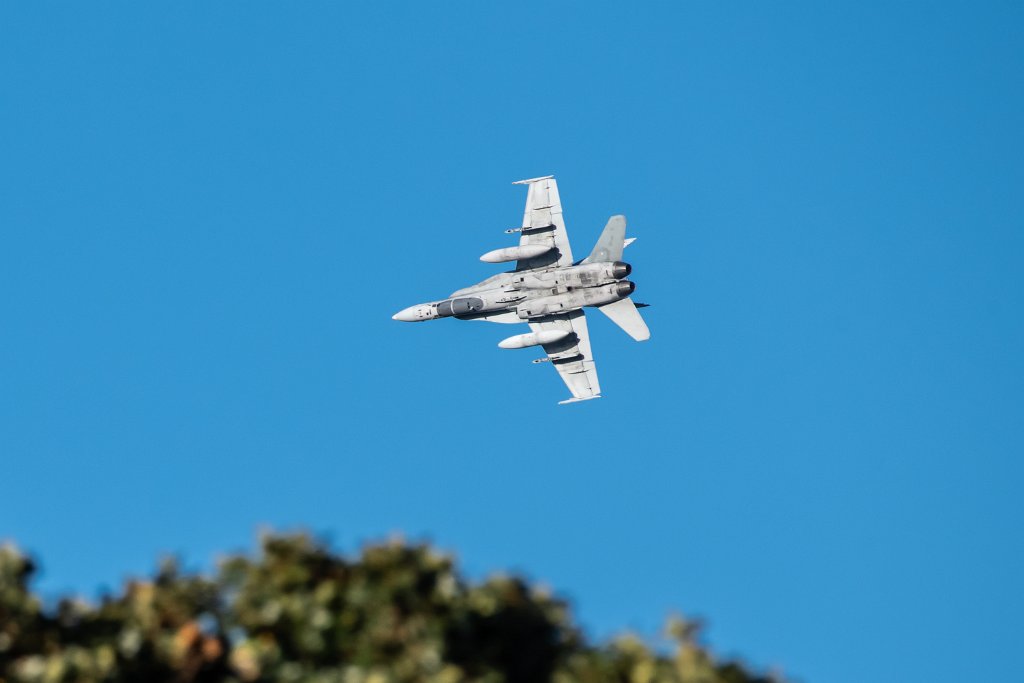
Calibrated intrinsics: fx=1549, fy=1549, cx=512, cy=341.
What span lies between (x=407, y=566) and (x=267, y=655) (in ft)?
13.2

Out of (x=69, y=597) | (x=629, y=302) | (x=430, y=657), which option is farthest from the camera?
(x=629, y=302)

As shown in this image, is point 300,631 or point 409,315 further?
point 409,315

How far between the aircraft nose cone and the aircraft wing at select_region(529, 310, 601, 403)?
6.70 metres

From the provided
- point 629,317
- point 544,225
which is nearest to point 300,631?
point 629,317

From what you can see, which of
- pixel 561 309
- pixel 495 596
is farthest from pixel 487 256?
pixel 495 596

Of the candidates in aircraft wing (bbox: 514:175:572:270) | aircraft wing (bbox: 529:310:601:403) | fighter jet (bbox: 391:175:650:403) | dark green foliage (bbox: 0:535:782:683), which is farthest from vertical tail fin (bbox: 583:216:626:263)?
dark green foliage (bbox: 0:535:782:683)

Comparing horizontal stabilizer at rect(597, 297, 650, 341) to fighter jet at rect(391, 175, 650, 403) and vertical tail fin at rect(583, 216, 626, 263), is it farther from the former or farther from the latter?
vertical tail fin at rect(583, 216, 626, 263)

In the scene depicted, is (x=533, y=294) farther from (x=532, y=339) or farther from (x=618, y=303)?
(x=618, y=303)

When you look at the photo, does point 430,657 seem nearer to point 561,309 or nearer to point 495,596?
point 495,596

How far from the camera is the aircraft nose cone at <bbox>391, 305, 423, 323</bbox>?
88.1 metres

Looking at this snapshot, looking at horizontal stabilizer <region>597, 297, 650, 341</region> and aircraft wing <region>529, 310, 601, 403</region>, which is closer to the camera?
horizontal stabilizer <region>597, 297, 650, 341</region>

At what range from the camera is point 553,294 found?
83438 millimetres

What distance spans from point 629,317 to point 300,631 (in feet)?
152

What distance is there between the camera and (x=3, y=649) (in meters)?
37.7
